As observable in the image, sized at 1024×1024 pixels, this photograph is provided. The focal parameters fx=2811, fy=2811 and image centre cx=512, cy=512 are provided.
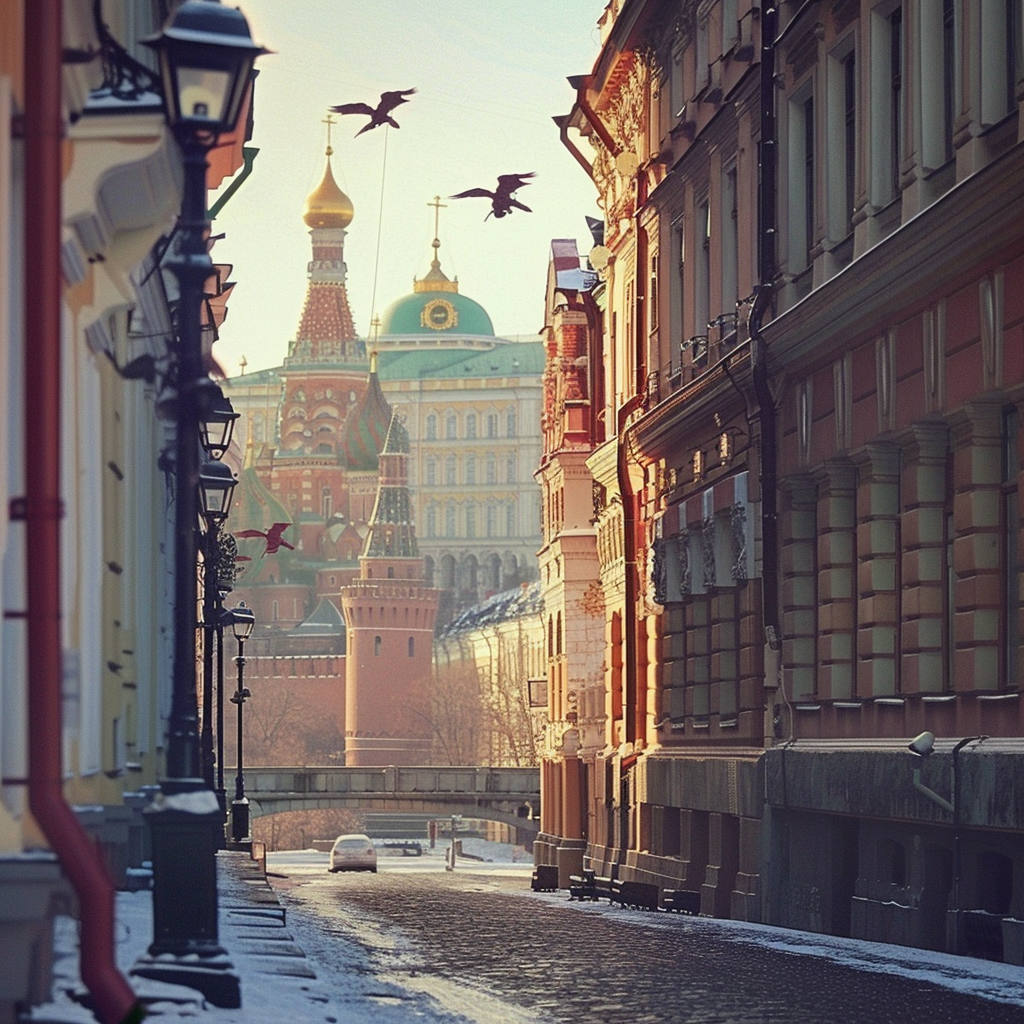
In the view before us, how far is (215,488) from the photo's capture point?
94.2 ft

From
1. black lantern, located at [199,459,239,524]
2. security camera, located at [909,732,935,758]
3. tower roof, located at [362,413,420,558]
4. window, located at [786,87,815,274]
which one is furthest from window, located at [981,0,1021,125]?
tower roof, located at [362,413,420,558]

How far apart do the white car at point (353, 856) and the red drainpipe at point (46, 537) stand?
82.1 meters

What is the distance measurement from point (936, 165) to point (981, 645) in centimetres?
416

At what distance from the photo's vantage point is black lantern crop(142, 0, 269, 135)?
462 inches

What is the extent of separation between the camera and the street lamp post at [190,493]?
11.8 m

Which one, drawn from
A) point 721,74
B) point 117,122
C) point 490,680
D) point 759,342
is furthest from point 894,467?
point 490,680

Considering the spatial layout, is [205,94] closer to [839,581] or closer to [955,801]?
[955,801]

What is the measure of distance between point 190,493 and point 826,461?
14735mm

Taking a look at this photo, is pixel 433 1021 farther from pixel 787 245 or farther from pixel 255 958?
pixel 787 245

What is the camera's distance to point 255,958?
15.5m

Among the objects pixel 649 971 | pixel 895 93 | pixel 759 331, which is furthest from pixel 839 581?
pixel 649 971

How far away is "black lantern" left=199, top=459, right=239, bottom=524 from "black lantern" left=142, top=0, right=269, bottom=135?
1597 centimetres

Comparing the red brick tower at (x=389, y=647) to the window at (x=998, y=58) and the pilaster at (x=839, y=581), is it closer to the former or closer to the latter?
the pilaster at (x=839, y=581)

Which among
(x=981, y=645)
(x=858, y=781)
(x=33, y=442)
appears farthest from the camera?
(x=858, y=781)
